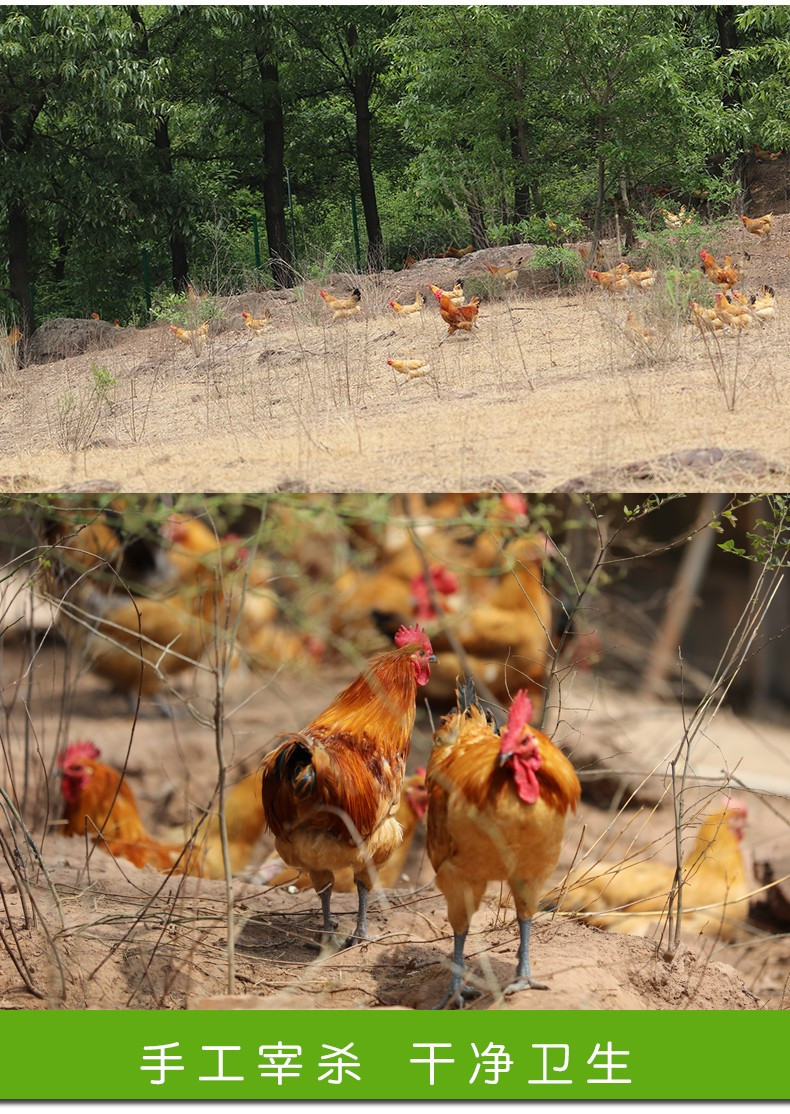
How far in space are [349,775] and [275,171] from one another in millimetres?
16128

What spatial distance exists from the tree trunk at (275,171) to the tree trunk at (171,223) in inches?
54.0

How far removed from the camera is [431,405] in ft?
28.6

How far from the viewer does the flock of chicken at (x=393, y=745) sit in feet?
10.0

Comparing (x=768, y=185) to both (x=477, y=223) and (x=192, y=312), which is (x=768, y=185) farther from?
(x=192, y=312)

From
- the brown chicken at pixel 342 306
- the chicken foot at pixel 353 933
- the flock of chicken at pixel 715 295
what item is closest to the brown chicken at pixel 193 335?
the brown chicken at pixel 342 306

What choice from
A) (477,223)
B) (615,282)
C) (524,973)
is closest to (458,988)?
(524,973)

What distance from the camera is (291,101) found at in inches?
746

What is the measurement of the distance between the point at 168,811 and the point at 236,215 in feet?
48.6

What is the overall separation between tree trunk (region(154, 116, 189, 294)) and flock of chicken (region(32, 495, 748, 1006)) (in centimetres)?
1248

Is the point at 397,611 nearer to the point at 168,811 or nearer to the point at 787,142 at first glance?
the point at 168,811

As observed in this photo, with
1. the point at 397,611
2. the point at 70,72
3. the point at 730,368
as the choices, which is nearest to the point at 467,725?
the point at 397,611

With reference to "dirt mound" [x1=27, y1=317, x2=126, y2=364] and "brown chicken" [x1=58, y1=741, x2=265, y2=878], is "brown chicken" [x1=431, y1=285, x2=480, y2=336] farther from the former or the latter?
"brown chicken" [x1=58, y1=741, x2=265, y2=878]

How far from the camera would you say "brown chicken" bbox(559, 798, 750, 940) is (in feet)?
14.0

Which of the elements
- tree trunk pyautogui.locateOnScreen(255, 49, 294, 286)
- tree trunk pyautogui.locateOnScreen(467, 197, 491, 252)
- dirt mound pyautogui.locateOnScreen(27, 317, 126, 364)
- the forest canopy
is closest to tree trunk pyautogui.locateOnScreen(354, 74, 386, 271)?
the forest canopy
